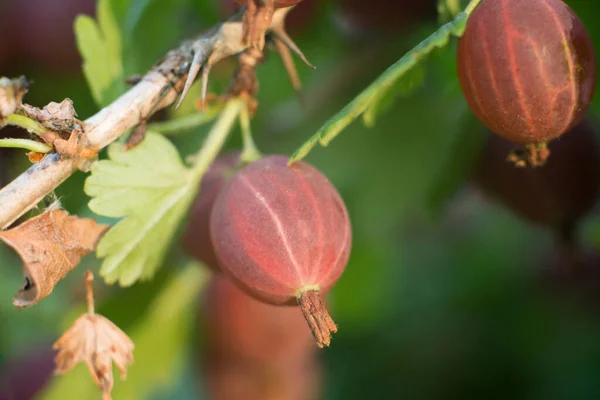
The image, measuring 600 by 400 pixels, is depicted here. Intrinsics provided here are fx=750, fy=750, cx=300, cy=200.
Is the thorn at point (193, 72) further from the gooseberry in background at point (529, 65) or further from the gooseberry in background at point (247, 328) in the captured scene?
the gooseberry in background at point (247, 328)

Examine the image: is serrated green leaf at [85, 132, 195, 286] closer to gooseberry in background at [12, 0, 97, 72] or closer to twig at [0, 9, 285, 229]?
twig at [0, 9, 285, 229]

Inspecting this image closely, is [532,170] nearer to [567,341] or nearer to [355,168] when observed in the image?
[355,168]

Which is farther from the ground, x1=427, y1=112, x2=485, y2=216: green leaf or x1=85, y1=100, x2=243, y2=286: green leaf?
x1=85, y1=100, x2=243, y2=286: green leaf

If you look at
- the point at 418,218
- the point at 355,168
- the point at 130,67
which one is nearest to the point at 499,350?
the point at 418,218

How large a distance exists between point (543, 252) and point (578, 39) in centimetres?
84

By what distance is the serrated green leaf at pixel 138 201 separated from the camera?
2.23 ft

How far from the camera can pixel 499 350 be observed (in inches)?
55.0

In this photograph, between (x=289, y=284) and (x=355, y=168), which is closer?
(x=289, y=284)

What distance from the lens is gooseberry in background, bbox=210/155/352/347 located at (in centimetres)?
57

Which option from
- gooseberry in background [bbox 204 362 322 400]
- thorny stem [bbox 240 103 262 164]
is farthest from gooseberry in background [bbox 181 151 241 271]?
gooseberry in background [bbox 204 362 322 400]

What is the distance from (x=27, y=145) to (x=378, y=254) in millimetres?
828

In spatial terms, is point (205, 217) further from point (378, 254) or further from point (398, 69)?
point (378, 254)

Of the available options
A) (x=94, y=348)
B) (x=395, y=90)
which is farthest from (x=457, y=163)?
(x=94, y=348)

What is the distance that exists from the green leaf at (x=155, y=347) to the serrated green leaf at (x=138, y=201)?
0.29m
